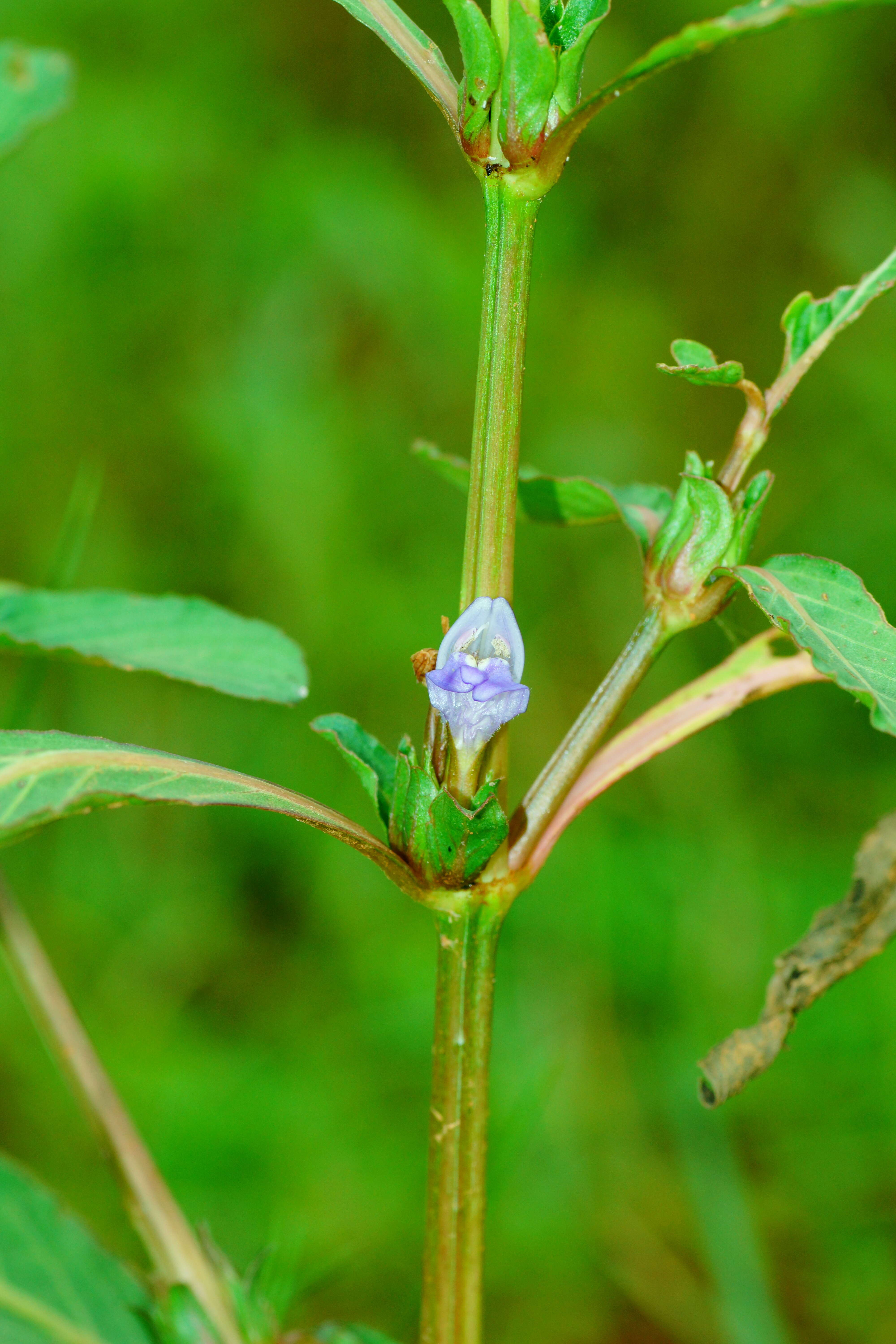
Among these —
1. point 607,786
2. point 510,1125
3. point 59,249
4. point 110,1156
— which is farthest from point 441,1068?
point 59,249

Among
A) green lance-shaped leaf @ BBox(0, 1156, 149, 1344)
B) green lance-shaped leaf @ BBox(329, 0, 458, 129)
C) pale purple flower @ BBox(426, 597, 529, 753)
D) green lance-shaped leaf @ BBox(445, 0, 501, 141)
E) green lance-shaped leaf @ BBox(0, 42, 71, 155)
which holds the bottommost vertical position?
green lance-shaped leaf @ BBox(0, 1156, 149, 1344)

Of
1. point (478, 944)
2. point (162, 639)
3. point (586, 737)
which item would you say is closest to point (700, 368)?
point (586, 737)

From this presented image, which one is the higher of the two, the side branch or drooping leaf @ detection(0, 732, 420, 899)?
the side branch

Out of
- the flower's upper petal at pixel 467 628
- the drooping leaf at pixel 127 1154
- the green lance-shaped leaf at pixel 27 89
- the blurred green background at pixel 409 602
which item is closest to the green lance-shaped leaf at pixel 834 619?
the flower's upper petal at pixel 467 628

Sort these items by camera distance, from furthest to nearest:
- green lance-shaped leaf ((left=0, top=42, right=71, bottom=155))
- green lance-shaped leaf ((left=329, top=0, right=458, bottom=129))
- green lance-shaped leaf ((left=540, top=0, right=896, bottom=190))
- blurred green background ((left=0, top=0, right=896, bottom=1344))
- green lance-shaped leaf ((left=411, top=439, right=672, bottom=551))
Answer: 1. blurred green background ((left=0, top=0, right=896, bottom=1344))
2. green lance-shaped leaf ((left=0, top=42, right=71, bottom=155))
3. green lance-shaped leaf ((left=411, top=439, right=672, bottom=551))
4. green lance-shaped leaf ((left=329, top=0, right=458, bottom=129))
5. green lance-shaped leaf ((left=540, top=0, right=896, bottom=190))

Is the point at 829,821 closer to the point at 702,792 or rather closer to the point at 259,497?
the point at 702,792

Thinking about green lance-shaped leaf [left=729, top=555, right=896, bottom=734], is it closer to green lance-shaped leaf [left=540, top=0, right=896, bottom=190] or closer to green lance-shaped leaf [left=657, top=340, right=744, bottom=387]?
green lance-shaped leaf [left=657, top=340, right=744, bottom=387]

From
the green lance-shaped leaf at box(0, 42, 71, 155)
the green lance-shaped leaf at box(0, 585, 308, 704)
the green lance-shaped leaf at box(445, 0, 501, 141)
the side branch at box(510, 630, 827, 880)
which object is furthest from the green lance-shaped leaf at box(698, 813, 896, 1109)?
the green lance-shaped leaf at box(0, 42, 71, 155)
